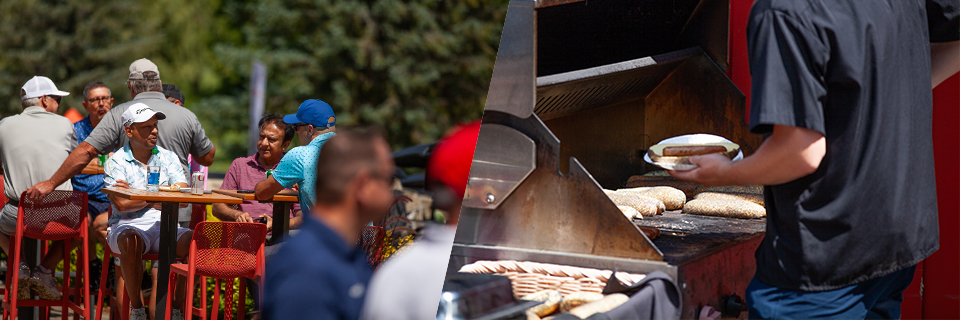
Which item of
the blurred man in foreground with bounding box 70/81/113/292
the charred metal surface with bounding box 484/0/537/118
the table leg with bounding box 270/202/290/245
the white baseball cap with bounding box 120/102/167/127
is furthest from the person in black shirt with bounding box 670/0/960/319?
the blurred man in foreground with bounding box 70/81/113/292

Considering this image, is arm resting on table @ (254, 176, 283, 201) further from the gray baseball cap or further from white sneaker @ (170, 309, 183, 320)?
the gray baseball cap

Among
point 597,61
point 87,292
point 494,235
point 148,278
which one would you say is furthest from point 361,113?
point 148,278

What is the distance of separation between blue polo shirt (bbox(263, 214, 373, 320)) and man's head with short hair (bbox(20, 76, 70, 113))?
404 centimetres

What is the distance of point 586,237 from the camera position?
131 cm

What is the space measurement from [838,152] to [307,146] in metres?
1.35

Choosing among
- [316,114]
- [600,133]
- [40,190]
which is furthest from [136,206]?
[600,133]

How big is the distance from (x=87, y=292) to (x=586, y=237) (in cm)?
322

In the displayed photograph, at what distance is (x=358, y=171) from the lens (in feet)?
2.38

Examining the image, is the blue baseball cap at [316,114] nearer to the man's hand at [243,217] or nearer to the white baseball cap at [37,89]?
the man's hand at [243,217]

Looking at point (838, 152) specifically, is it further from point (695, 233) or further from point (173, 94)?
point (173, 94)

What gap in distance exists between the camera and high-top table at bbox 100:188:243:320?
9.53 feet

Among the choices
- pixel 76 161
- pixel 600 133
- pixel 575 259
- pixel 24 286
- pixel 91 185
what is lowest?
pixel 24 286

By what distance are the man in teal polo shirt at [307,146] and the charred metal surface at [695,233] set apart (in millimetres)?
827

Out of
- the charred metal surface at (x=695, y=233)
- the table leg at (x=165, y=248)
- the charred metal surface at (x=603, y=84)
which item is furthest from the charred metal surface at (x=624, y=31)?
the table leg at (x=165, y=248)
